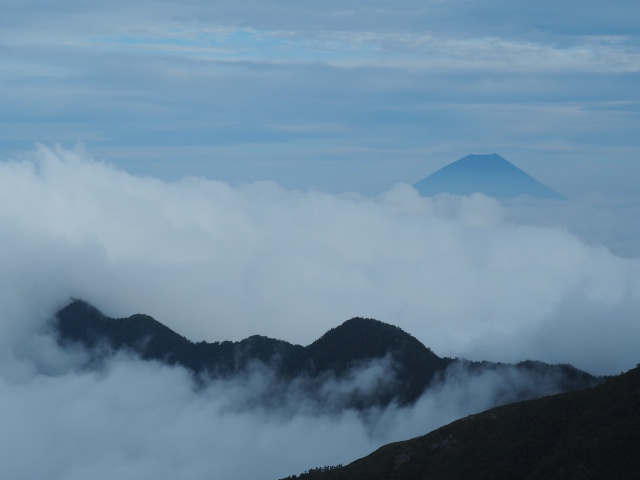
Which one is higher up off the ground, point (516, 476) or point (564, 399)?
point (564, 399)

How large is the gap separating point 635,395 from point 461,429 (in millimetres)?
34541

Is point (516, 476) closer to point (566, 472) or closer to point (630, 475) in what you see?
point (566, 472)

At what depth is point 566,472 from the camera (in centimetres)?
13762

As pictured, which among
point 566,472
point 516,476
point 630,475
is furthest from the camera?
point 516,476

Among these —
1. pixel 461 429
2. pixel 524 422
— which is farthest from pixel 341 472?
pixel 524 422

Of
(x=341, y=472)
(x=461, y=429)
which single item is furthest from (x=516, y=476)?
(x=341, y=472)

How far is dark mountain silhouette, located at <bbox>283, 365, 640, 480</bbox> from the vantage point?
138000mm

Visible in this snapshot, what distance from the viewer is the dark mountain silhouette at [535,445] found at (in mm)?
138000

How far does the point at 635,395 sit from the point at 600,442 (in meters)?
18.6

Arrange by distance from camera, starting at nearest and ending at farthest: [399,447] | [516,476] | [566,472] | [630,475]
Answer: [630,475] < [566,472] < [516,476] < [399,447]

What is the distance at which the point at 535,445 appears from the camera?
159 metres

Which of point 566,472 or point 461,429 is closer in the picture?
point 566,472

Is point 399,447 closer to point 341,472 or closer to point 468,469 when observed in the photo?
point 341,472

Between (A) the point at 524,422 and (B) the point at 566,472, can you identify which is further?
(A) the point at 524,422
